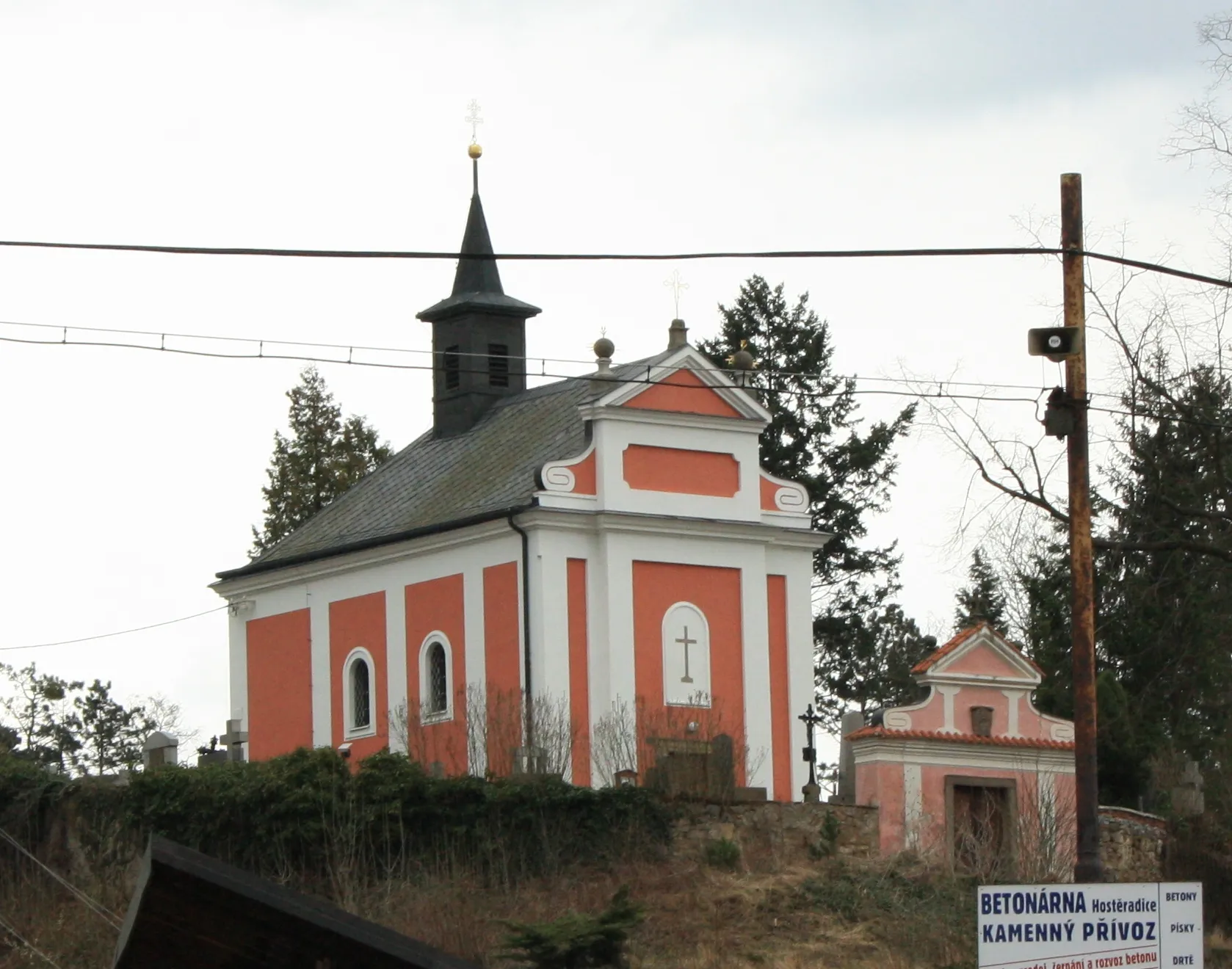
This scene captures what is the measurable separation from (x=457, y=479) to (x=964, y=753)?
1215cm

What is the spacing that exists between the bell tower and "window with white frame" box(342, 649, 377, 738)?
5532 millimetres

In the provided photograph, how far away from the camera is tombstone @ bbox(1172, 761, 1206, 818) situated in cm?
3509

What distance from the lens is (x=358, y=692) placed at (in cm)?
3991

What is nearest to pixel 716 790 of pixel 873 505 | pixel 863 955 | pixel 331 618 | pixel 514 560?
pixel 863 955

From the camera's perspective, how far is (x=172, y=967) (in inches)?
658

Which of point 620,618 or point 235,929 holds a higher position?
point 620,618

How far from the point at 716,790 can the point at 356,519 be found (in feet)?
45.0

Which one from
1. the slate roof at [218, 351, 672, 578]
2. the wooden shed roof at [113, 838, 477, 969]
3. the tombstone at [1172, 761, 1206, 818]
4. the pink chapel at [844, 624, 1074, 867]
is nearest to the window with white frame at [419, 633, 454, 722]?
the slate roof at [218, 351, 672, 578]

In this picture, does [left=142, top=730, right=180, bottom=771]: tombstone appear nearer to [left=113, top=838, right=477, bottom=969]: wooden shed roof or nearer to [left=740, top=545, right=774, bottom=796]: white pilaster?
[left=740, top=545, right=774, bottom=796]: white pilaster

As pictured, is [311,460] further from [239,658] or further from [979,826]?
[979,826]

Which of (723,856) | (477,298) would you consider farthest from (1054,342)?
(477,298)

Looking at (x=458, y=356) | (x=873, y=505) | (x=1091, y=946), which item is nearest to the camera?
(x=1091, y=946)

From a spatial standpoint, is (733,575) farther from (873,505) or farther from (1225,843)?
(873,505)

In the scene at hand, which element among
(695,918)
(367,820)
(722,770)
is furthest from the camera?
(722,770)
